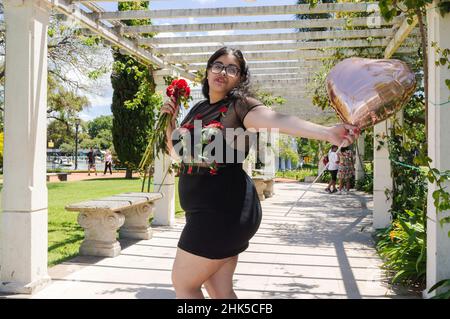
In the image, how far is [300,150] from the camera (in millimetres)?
34562

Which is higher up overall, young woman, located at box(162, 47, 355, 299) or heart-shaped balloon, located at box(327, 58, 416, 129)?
heart-shaped balloon, located at box(327, 58, 416, 129)

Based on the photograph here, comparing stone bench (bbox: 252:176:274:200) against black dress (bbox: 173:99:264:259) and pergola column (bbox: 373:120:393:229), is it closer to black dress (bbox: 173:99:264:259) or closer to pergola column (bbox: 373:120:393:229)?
pergola column (bbox: 373:120:393:229)

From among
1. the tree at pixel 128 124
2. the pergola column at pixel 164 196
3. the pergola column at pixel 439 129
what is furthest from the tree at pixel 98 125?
the pergola column at pixel 439 129

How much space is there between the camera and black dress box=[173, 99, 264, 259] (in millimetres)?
1935

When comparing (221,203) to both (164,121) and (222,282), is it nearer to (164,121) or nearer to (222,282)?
(222,282)

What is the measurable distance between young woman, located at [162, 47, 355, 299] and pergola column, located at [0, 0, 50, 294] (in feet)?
7.46

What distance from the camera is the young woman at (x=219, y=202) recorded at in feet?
6.34

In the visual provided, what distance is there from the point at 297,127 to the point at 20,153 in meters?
2.92

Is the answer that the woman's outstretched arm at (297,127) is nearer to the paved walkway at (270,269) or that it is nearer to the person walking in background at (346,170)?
the paved walkway at (270,269)

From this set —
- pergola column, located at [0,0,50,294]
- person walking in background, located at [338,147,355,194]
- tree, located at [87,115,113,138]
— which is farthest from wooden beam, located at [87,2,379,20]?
tree, located at [87,115,113,138]

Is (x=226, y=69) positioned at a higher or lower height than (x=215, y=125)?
higher

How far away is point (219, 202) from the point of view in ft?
6.36

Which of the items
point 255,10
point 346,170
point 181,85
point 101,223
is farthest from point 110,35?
point 346,170

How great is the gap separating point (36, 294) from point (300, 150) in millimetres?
31820
